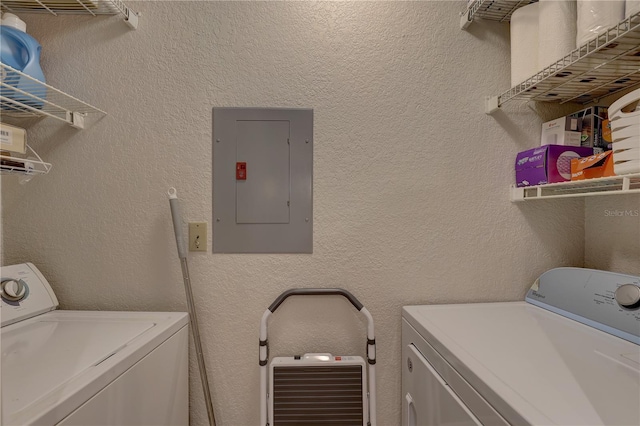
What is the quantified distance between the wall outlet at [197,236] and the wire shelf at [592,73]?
1380 mm

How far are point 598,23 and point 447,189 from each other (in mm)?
705

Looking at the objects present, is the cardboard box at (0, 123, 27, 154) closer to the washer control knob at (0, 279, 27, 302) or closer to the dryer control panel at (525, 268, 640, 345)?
the washer control knob at (0, 279, 27, 302)

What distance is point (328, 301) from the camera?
1.37 m

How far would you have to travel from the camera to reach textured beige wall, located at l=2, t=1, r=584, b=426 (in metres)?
1.34

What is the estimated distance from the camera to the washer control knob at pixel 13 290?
111 centimetres

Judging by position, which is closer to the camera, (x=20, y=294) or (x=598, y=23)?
(x=598, y=23)

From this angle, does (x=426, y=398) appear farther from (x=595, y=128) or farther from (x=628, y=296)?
(x=595, y=128)

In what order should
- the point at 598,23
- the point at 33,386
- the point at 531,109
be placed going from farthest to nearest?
the point at 531,109, the point at 598,23, the point at 33,386

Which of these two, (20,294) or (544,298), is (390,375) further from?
(20,294)

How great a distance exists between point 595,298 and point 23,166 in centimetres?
213

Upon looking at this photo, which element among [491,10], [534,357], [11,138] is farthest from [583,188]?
[11,138]

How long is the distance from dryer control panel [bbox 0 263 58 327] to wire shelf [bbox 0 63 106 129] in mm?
611

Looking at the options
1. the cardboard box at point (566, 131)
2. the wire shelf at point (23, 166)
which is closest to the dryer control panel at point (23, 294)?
the wire shelf at point (23, 166)

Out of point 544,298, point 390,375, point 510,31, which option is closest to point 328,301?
point 390,375
